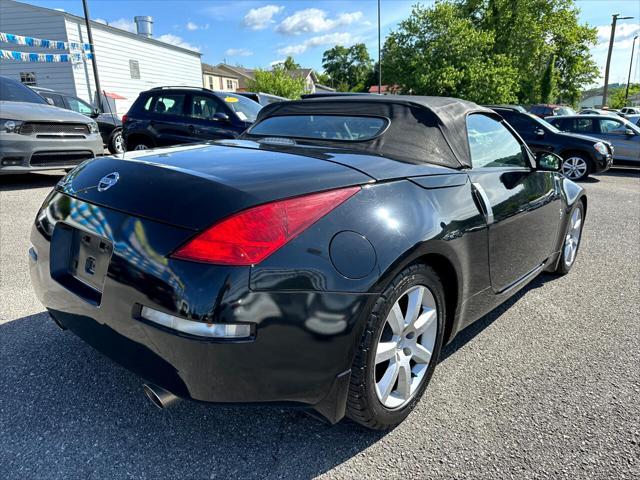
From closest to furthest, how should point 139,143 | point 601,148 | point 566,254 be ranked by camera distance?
1. point 566,254
2. point 139,143
3. point 601,148

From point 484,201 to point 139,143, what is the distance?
8522 millimetres

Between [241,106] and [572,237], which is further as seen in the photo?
[241,106]

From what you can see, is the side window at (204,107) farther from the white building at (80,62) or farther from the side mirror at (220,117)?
the white building at (80,62)

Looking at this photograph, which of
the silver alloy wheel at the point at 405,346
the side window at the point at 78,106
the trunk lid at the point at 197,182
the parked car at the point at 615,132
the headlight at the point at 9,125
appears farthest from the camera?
the parked car at the point at 615,132

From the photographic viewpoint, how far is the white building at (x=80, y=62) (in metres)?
20.0

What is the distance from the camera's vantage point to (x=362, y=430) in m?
2.05

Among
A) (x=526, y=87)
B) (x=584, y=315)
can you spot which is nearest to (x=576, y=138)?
(x=584, y=315)

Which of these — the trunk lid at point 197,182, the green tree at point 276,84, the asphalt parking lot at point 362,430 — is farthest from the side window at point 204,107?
the green tree at point 276,84

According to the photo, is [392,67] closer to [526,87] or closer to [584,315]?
[526,87]

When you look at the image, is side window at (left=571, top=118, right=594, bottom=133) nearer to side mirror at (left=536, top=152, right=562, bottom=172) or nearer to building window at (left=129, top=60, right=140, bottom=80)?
side mirror at (left=536, top=152, right=562, bottom=172)

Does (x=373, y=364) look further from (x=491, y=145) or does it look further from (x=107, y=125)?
(x=107, y=125)

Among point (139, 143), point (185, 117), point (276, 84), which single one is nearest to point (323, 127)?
point (185, 117)

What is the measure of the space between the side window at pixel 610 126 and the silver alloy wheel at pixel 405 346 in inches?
491

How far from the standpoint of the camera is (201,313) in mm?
1489
